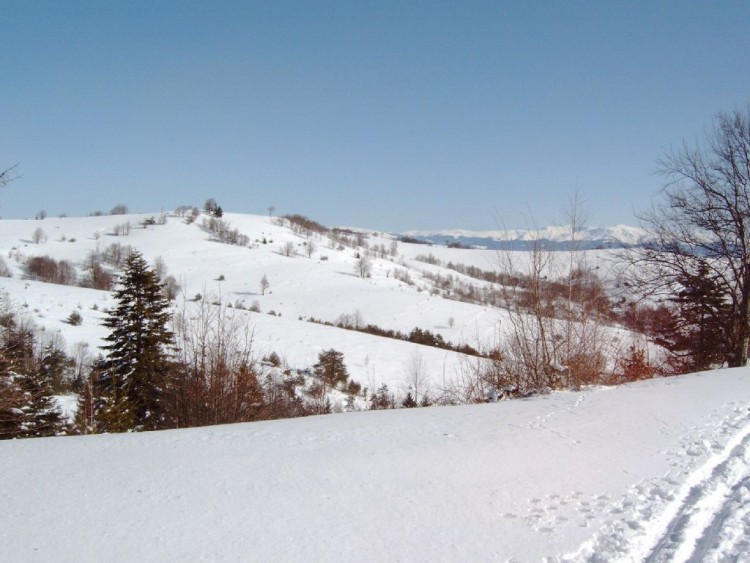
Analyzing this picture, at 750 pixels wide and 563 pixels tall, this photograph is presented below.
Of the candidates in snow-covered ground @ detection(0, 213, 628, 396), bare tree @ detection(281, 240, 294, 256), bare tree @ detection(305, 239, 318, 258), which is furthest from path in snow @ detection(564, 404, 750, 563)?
bare tree @ detection(305, 239, 318, 258)

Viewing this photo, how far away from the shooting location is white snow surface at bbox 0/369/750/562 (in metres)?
2.86

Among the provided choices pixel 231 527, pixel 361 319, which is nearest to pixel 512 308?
pixel 231 527

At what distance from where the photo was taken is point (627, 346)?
12203 mm

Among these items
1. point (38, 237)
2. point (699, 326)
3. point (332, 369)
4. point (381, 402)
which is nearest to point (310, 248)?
point (38, 237)

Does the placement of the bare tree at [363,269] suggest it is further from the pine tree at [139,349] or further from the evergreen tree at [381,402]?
the pine tree at [139,349]

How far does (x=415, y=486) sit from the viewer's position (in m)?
3.67

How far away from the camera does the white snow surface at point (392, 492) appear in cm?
286

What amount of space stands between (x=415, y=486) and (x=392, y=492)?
0.21 meters

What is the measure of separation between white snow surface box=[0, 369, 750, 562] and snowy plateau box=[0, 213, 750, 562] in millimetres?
15

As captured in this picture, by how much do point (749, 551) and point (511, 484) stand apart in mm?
1454

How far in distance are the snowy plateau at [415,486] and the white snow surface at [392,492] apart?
2cm

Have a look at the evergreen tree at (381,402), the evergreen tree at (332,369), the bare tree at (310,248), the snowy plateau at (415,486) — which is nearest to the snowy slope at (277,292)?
the bare tree at (310,248)

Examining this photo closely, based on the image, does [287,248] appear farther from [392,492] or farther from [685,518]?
[685,518]

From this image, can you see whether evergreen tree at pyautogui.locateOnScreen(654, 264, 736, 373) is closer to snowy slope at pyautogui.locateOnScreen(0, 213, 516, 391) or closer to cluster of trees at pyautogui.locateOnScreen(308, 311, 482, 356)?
snowy slope at pyautogui.locateOnScreen(0, 213, 516, 391)
